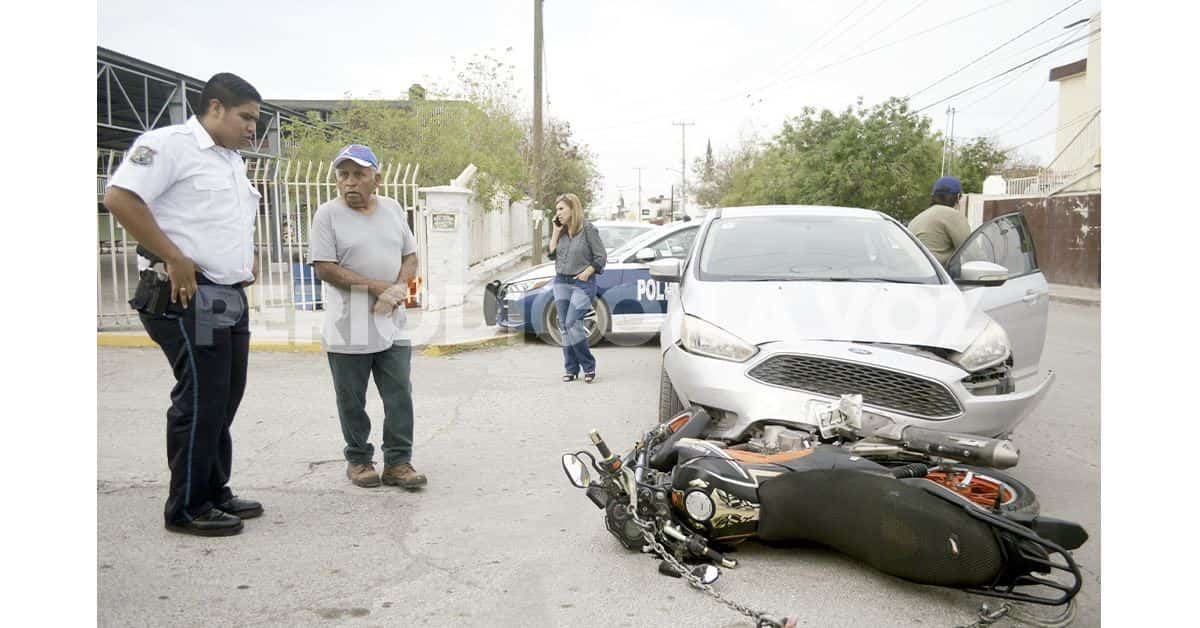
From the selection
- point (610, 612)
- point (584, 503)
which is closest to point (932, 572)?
point (610, 612)

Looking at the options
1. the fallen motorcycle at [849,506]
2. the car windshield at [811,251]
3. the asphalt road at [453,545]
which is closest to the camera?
the fallen motorcycle at [849,506]

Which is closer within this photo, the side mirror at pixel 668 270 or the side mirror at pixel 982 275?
the side mirror at pixel 982 275

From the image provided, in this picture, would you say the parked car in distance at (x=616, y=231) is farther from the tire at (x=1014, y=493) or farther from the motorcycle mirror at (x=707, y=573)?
the motorcycle mirror at (x=707, y=573)

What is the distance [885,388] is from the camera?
13.4ft

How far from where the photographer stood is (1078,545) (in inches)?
121

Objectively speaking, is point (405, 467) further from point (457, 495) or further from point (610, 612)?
point (610, 612)

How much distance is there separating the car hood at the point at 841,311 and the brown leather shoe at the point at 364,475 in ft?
6.18

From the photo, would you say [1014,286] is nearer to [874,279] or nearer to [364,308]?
[874,279]

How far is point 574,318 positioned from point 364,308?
11.9 ft

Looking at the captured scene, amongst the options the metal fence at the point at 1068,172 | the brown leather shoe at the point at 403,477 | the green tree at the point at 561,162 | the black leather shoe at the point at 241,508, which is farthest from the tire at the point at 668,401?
the green tree at the point at 561,162

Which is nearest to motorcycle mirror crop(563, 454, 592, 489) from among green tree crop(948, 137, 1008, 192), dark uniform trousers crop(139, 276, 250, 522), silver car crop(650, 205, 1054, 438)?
silver car crop(650, 205, 1054, 438)

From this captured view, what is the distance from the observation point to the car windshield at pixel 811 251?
17.3 feet

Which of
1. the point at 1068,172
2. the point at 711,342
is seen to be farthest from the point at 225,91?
the point at 1068,172
